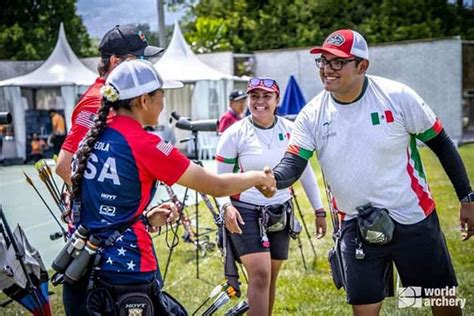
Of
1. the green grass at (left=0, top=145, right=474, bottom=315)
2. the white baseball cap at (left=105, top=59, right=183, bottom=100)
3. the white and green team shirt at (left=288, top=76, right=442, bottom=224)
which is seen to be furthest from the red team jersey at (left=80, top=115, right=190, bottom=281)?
the green grass at (left=0, top=145, right=474, bottom=315)

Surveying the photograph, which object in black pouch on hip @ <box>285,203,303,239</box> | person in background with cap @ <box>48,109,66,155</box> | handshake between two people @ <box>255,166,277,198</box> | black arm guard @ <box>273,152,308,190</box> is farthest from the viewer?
person in background with cap @ <box>48,109,66,155</box>

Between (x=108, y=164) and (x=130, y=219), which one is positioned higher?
(x=108, y=164)

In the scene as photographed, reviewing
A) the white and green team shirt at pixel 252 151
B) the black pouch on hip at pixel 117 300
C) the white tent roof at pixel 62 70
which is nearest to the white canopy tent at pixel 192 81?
the white tent roof at pixel 62 70

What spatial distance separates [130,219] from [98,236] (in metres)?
0.16

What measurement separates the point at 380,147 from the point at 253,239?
4.43 feet

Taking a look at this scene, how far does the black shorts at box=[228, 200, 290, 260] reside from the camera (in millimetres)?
4145

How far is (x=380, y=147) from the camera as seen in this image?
314 cm

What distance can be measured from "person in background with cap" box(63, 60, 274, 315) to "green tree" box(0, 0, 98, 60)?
9.48ft

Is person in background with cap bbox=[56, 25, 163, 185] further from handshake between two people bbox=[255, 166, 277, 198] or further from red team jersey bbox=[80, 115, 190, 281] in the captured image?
handshake between two people bbox=[255, 166, 277, 198]

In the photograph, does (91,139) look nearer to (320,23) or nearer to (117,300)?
(117,300)

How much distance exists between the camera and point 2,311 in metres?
4.16

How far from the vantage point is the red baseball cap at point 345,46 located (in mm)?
3234

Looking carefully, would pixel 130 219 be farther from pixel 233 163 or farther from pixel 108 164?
pixel 233 163

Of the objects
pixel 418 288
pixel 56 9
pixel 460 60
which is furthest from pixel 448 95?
pixel 418 288
